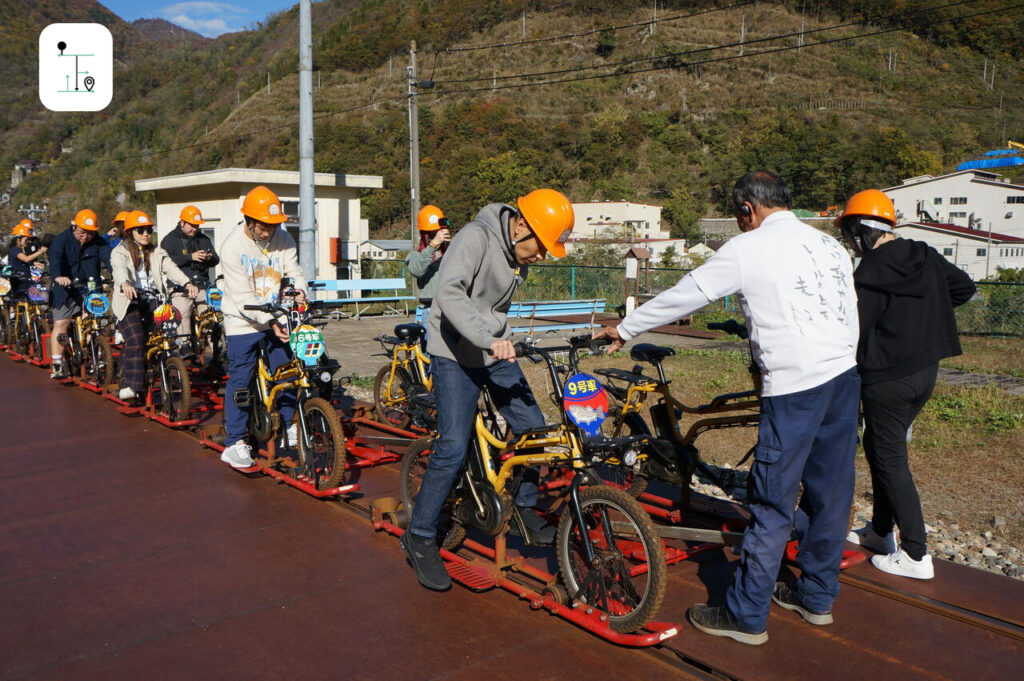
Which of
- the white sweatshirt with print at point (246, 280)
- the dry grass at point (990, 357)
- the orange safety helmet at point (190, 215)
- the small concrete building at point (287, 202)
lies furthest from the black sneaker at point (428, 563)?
the small concrete building at point (287, 202)

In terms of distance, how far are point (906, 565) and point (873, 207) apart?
1.86 m

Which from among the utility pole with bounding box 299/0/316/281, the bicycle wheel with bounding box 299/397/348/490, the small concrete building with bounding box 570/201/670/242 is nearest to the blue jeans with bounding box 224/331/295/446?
the bicycle wheel with bounding box 299/397/348/490

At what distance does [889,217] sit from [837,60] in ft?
300

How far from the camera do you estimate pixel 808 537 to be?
3.80 meters

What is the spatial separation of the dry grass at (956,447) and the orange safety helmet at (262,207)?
3826 mm

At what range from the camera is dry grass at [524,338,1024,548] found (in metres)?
5.73

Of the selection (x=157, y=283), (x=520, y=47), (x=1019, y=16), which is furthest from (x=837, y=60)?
(x=157, y=283)

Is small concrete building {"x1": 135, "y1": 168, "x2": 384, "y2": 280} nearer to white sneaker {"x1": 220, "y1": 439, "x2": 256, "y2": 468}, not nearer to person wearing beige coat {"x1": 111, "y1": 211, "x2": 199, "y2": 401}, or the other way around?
person wearing beige coat {"x1": 111, "y1": 211, "x2": 199, "y2": 401}

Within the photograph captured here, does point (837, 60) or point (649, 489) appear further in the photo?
point (837, 60)

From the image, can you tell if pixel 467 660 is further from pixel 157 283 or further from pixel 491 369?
pixel 157 283

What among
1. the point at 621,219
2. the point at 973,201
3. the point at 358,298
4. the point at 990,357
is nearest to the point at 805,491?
the point at 990,357

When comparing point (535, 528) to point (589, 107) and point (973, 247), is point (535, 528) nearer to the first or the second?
point (973, 247)

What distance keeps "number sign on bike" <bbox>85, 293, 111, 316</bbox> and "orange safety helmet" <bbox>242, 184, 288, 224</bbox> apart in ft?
14.1

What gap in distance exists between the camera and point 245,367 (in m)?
6.07
